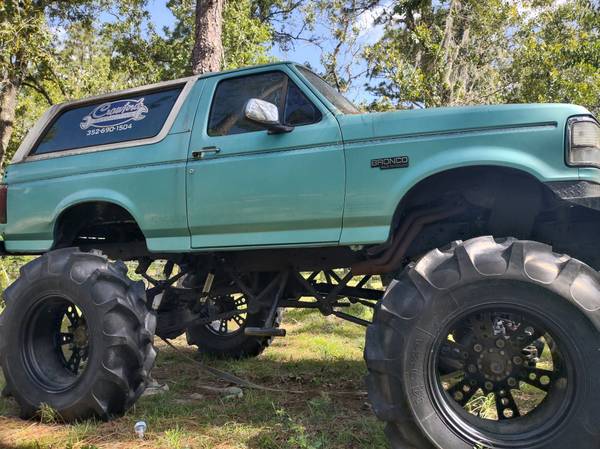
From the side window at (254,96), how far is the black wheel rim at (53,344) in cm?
178

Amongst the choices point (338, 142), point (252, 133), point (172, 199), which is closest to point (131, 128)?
point (172, 199)

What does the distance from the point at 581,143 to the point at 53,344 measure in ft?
13.2

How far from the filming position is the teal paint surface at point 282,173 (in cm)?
284

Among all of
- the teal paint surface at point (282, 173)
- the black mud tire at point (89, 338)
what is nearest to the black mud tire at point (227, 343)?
the black mud tire at point (89, 338)

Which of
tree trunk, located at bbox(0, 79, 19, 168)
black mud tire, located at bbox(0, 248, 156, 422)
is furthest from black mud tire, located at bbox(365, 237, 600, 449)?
tree trunk, located at bbox(0, 79, 19, 168)

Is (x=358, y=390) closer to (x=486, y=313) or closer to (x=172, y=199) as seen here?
(x=486, y=313)

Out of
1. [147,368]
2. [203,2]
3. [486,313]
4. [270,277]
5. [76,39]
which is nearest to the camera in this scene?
[486,313]

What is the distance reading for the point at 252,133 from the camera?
3461 millimetres

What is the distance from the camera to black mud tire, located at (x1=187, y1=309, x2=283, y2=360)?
5.30m

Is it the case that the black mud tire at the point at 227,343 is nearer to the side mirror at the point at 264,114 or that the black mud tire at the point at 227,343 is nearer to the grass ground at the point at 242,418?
the grass ground at the point at 242,418

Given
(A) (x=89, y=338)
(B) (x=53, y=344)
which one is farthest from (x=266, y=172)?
(B) (x=53, y=344)

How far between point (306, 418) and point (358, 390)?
83 cm

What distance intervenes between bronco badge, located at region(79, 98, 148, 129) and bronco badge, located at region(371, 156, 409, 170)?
2056mm

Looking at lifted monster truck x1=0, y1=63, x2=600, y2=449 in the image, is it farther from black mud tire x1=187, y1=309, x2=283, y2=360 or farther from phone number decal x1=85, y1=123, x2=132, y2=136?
black mud tire x1=187, y1=309, x2=283, y2=360
